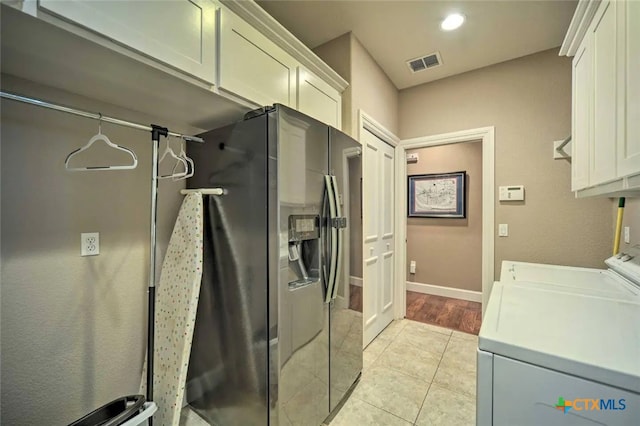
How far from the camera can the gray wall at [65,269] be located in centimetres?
114

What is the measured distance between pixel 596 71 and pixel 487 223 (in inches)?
60.3

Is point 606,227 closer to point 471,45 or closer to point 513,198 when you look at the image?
point 513,198

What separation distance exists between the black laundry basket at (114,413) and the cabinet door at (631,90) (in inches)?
90.3

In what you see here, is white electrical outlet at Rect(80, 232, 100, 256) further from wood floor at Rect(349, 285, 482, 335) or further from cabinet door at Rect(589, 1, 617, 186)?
wood floor at Rect(349, 285, 482, 335)

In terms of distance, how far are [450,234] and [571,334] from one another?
336 centimetres

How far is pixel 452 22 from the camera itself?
2.06 metres

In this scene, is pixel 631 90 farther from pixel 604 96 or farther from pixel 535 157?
pixel 535 157

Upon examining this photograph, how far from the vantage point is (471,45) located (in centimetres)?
236

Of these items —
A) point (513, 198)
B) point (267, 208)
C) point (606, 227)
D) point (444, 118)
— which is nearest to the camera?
point (267, 208)

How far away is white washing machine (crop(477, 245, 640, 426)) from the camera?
2.40 ft

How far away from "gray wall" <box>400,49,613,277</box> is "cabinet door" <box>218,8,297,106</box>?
2.06 m

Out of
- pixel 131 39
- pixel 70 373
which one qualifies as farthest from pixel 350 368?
pixel 131 39

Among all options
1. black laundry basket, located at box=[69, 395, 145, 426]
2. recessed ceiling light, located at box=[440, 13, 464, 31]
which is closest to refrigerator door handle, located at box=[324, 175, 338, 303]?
black laundry basket, located at box=[69, 395, 145, 426]

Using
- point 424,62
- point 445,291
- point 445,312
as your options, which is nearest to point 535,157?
point 424,62
